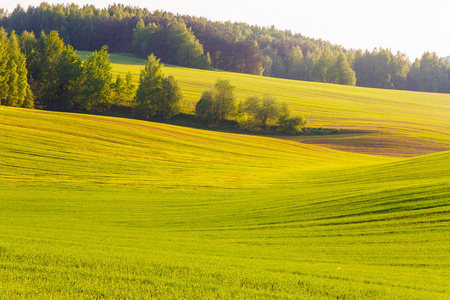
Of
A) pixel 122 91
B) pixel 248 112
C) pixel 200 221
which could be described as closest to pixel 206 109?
→ pixel 248 112

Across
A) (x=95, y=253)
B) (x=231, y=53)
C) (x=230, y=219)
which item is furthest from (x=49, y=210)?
(x=231, y=53)

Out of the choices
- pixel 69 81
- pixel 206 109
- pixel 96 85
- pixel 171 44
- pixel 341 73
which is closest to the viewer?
pixel 206 109

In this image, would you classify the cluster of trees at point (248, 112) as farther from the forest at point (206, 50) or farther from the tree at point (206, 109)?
the forest at point (206, 50)

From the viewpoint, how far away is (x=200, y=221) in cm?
1806

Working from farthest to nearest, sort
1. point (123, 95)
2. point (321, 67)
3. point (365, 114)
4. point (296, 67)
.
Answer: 1. point (296, 67)
2. point (321, 67)
3. point (365, 114)
4. point (123, 95)

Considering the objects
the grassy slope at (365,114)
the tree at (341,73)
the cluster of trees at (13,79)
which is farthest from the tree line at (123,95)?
the tree at (341,73)

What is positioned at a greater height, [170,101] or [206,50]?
[206,50]

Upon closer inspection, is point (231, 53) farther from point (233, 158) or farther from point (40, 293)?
point (40, 293)

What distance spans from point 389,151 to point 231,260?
50892mm

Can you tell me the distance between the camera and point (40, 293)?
25.3 feet

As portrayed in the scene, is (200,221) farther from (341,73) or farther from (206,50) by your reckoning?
(206,50)

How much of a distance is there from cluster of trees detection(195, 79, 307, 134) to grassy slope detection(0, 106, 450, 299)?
1328 inches

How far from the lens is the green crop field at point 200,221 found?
28.5ft

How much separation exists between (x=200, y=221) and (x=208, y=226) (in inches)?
40.7
